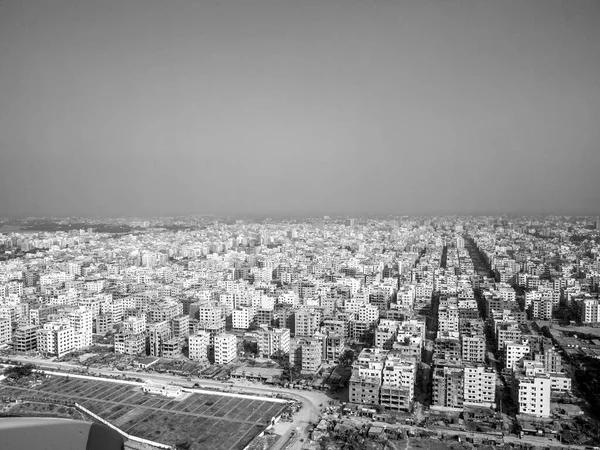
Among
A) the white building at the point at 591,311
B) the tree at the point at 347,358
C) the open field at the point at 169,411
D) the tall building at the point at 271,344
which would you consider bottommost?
the open field at the point at 169,411

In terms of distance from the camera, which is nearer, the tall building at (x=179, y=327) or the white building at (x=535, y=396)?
the white building at (x=535, y=396)

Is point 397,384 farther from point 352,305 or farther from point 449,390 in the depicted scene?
point 352,305

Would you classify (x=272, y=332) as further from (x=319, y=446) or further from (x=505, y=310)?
(x=505, y=310)

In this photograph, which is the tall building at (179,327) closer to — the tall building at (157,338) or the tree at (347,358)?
the tall building at (157,338)

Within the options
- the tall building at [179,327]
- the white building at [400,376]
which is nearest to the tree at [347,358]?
the white building at [400,376]

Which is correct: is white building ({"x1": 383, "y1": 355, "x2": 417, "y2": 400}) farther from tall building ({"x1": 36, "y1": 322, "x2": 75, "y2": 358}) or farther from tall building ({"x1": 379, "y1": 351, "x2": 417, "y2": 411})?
tall building ({"x1": 36, "y1": 322, "x2": 75, "y2": 358})

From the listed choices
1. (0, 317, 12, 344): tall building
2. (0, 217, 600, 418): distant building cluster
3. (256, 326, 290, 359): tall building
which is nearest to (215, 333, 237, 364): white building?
(0, 217, 600, 418): distant building cluster

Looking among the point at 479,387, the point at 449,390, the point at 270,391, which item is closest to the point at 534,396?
the point at 479,387
